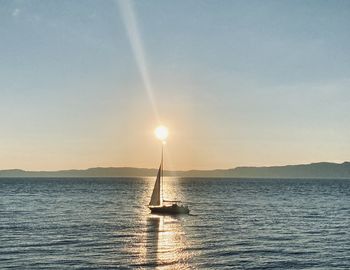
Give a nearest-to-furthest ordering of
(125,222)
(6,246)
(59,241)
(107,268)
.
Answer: (107,268) → (6,246) → (59,241) → (125,222)

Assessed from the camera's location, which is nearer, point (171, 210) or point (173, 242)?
point (173, 242)

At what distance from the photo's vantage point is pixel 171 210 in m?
96.2

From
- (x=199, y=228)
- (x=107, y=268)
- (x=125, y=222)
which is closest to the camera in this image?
(x=107, y=268)

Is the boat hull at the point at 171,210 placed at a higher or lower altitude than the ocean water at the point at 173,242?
higher

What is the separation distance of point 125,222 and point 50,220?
13637mm

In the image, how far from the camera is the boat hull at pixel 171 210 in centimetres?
9550

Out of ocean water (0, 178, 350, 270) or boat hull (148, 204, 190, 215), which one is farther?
boat hull (148, 204, 190, 215)

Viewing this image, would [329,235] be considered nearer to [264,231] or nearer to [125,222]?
[264,231]

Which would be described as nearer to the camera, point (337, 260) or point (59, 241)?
point (337, 260)

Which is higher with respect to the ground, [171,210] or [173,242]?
[171,210]

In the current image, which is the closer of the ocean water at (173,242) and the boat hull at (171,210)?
the ocean water at (173,242)

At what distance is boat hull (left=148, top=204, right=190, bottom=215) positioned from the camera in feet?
313

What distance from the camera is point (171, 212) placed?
96.1 metres

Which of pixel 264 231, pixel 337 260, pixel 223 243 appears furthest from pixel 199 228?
pixel 337 260
